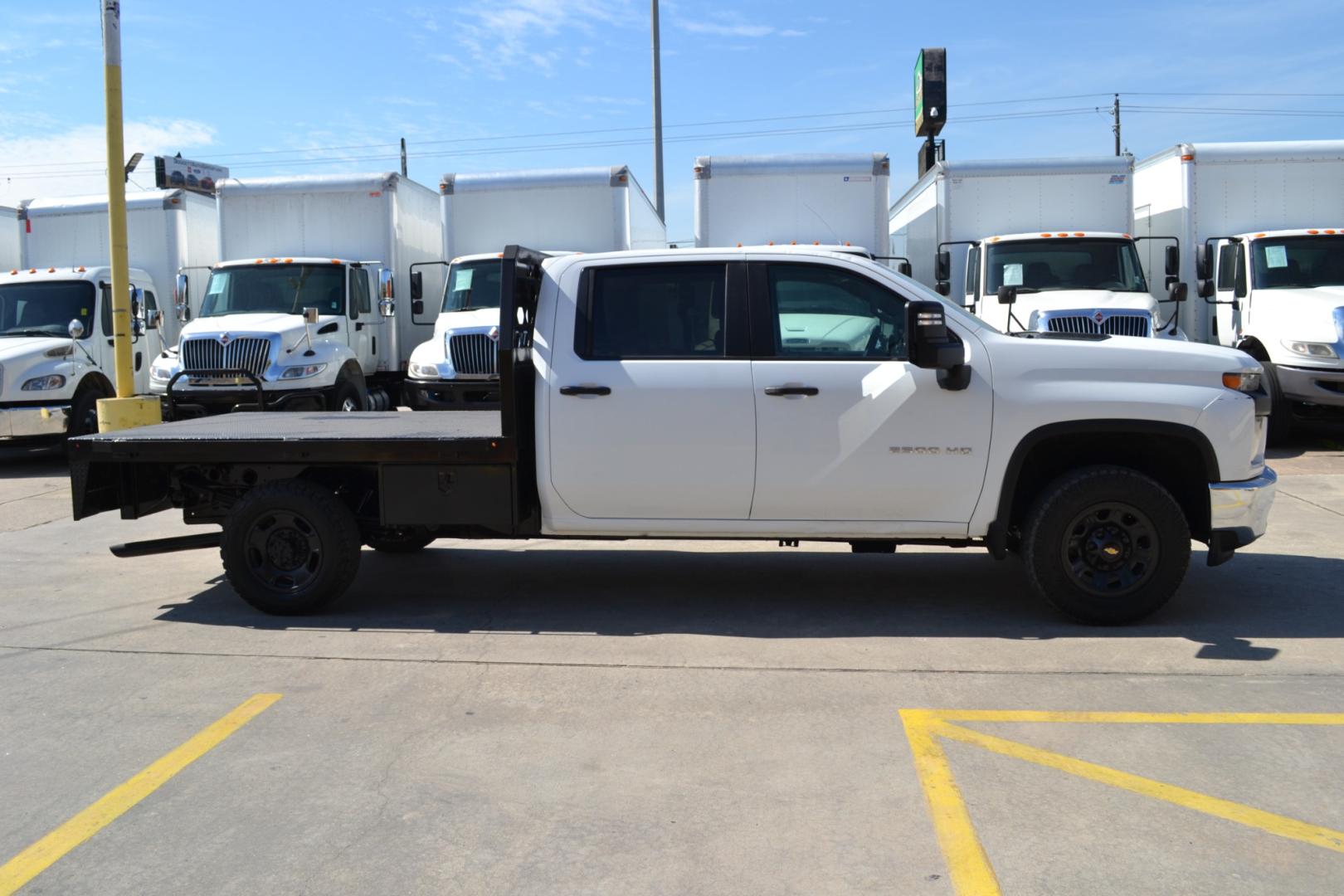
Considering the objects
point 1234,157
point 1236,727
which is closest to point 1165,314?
point 1234,157

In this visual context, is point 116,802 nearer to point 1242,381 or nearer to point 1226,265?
point 1242,381

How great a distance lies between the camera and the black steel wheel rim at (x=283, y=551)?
6484 millimetres

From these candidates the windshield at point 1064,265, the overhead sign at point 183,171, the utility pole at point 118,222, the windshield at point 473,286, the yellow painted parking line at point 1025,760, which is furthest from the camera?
the overhead sign at point 183,171

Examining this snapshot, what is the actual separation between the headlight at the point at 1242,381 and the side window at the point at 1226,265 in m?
9.12

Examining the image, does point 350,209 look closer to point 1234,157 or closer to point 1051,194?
point 1051,194

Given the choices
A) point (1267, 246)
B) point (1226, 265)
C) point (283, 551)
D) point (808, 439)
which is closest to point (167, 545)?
point (283, 551)

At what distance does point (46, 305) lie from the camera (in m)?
15.0

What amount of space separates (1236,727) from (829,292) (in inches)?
110

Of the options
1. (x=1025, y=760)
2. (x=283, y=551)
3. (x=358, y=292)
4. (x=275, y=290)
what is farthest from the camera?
(x=358, y=292)

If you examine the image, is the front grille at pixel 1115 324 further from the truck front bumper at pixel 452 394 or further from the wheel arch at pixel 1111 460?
the wheel arch at pixel 1111 460

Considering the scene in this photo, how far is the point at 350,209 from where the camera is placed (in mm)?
15953

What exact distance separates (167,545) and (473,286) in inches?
319

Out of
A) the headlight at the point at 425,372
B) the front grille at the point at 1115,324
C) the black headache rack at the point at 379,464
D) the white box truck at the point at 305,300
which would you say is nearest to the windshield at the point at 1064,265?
the front grille at the point at 1115,324

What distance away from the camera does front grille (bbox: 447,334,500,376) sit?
13.4 metres
